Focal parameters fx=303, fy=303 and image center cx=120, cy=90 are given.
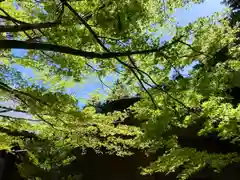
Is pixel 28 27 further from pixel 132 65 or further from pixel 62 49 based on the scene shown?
pixel 132 65

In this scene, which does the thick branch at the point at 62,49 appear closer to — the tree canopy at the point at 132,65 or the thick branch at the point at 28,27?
the tree canopy at the point at 132,65

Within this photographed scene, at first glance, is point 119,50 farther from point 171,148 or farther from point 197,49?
point 171,148

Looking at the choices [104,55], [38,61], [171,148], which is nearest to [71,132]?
[38,61]

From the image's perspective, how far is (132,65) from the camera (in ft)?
8.96

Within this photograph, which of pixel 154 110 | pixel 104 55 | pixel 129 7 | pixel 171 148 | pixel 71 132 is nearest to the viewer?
pixel 129 7

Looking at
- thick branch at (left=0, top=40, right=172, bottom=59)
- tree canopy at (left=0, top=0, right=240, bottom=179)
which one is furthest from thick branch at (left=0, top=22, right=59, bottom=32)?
thick branch at (left=0, top=40, right=172, bottom=59)

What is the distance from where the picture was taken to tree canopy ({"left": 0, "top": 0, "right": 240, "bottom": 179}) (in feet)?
7.49

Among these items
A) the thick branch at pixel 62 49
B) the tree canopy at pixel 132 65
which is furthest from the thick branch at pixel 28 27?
the thick branch at pixel 62 49

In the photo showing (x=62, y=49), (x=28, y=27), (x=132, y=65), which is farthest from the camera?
(x=132, y=65)

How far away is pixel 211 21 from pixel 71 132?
1.92 meters

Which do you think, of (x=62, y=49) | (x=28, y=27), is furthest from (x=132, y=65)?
(x=28, y=27)

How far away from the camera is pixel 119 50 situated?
249 centimetres

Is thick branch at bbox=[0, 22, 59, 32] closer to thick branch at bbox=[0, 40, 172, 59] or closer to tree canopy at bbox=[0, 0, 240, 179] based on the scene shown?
tree canopy at bbox=[0, 0, 240, 179]

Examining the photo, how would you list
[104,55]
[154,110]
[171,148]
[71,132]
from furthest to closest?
[71,132], [171,148], [154,110], [104,55]
